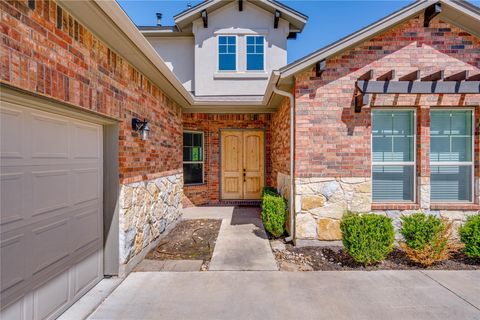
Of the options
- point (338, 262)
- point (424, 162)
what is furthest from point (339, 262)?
point (424, 162)

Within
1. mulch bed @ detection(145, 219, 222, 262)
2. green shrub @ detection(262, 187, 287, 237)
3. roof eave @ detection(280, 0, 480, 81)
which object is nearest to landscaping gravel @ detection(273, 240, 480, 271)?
green shrub @ detection(262, 187, 287, 237)

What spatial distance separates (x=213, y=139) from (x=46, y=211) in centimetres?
601

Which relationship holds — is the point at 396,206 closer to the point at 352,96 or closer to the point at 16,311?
the point at 352,96

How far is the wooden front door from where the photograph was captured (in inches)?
329

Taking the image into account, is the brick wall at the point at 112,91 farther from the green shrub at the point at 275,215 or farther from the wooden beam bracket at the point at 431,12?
the wooden beam bracket at the point at 431,12

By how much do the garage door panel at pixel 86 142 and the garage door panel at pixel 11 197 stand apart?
762 millimetres

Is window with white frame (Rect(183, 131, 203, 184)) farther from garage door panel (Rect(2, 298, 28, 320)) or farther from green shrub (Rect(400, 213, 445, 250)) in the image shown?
green shrub (Rect(400, 213, 445, 250))

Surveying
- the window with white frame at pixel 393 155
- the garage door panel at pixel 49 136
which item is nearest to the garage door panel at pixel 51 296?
the garage door panel at pixel 49 136

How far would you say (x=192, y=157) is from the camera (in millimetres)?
8180

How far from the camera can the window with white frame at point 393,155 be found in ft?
15.6

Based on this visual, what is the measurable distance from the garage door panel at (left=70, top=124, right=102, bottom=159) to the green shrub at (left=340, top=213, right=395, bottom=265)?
12.7 feet

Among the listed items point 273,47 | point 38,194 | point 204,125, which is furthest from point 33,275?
point 273,47

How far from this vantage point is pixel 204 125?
823 centimetres

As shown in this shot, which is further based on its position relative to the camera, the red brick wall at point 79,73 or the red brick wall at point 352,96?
the red brick wall at point 352,96
